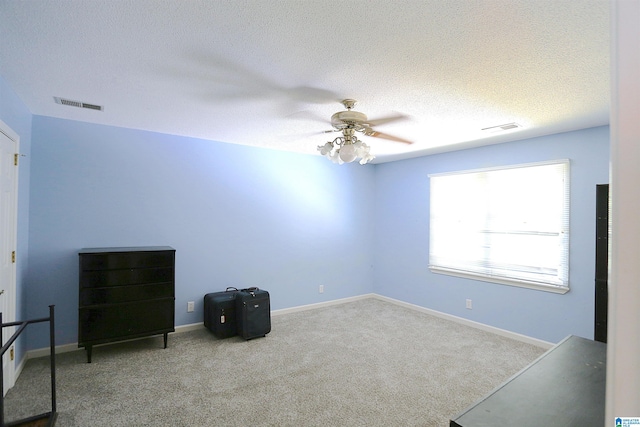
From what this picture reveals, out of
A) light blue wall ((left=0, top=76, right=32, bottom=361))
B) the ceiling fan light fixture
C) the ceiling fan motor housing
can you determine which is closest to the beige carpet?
light blue wall ((left=0, top=76, right=32, bottom=361))

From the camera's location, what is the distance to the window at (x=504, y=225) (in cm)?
352

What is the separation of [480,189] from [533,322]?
173cm

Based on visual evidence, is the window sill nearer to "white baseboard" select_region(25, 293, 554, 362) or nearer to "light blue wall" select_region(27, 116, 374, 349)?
"white baseboard" select_region(25, 293, 554, 362)

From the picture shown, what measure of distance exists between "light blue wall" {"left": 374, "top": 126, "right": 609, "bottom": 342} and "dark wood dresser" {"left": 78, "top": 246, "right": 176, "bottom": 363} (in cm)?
348

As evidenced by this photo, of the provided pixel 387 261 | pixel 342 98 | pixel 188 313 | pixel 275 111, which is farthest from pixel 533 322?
pixel 188 313

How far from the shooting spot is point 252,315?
12.0 ft

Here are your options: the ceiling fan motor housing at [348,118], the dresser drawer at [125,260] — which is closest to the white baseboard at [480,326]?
the ceiling fan motor housing at [348,118]

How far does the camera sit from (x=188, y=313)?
393cm

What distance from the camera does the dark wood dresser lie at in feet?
9.87

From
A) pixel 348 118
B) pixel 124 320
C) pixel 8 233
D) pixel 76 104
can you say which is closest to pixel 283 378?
pixel 124 320

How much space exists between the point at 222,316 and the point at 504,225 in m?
3.65

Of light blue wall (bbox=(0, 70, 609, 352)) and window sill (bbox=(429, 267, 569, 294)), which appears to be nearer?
light blue wall (bbox=(0, 70, 609, 352))

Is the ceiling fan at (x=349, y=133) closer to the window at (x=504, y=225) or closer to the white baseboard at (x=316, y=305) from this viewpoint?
the window at (x=504, y=225)

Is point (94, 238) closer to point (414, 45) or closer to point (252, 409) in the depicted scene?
point (252, 409)
